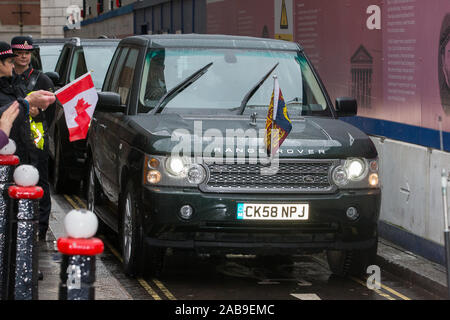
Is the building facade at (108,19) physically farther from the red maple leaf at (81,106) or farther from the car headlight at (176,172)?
the car headlight at (176,172)

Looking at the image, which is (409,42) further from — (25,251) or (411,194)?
(25,251)

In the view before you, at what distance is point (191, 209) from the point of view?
27.2ft

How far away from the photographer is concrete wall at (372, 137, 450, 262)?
984 centimetres

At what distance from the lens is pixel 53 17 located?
75.1m

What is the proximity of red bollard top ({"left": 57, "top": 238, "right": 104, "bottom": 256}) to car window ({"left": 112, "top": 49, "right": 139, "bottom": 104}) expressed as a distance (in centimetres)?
468

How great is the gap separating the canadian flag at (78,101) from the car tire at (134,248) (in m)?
0.73

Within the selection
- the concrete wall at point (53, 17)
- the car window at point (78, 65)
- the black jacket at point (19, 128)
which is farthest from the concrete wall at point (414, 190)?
the concrete wall at point (53, 17)

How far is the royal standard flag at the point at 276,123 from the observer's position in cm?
845

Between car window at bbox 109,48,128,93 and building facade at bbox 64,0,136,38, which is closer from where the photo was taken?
car window at bbox 109,48,128,93

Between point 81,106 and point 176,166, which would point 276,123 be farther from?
point 81,106

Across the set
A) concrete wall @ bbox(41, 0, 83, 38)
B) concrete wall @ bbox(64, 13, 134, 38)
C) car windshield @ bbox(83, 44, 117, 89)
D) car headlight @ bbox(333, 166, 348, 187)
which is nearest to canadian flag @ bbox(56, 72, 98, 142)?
car headlight @ bbox(333, 166, 348, 187)

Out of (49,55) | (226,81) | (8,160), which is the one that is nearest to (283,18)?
(49,55)

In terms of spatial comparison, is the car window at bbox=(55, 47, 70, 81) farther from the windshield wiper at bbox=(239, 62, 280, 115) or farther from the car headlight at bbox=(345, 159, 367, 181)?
the car headlight at bbox=(345, 159, 367, 181)

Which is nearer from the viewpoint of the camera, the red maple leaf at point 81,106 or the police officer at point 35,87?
the red maple leaf at point 81,106
